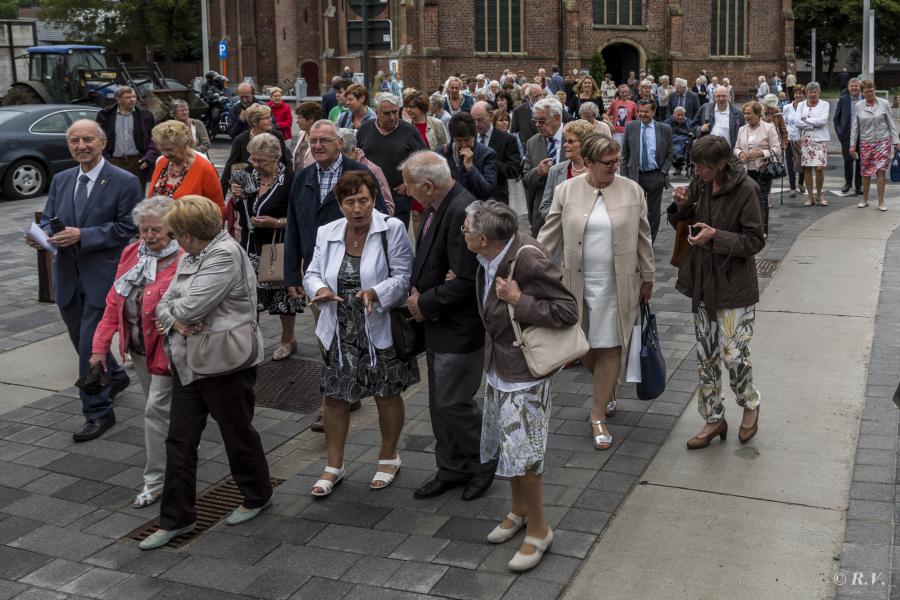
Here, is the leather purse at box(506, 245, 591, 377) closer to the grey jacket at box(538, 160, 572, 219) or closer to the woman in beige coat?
the woman in beige coat

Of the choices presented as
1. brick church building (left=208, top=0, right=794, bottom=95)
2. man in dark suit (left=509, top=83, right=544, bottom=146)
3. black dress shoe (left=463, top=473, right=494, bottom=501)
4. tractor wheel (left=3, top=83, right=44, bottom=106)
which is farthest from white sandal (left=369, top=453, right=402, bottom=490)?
brick church building (left=208, top=0, right=794, bottom=95)

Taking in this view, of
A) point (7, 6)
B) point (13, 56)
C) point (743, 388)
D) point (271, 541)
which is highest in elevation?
point (7, 6)

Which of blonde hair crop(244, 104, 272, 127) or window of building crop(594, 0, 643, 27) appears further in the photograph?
window of building crop(594, 0, 643, 27)

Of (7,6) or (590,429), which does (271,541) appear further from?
(7,6)

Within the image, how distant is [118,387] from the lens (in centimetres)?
759

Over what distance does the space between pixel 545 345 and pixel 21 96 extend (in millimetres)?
24975

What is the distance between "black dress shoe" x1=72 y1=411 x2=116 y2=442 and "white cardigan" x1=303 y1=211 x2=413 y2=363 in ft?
6.32

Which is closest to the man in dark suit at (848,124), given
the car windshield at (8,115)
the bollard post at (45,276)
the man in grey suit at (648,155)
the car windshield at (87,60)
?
the man in grey suit at (648,155)

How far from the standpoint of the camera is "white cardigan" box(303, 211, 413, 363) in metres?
5.69

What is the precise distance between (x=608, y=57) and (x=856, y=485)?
49.0 m

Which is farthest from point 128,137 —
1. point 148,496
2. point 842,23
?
point 842,23

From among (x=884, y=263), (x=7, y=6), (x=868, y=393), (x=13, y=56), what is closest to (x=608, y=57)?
(x=13, y=56)

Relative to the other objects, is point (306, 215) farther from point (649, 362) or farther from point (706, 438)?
point (706, 438)

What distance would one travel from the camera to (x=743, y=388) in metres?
6.19
